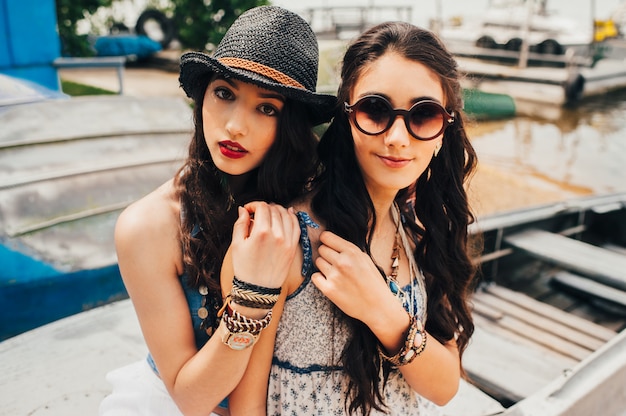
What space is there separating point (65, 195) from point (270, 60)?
2.51 metres

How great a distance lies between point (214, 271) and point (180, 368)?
28cm

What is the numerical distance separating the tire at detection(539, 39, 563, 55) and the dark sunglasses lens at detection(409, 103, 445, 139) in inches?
908

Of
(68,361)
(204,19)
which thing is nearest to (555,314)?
(68,361)

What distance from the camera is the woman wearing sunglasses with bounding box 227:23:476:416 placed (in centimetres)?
141

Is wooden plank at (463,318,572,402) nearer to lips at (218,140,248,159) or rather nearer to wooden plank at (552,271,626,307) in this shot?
wooden plank at (552,271,626,307)

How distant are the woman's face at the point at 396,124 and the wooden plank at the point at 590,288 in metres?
3.50

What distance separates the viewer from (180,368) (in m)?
1.47

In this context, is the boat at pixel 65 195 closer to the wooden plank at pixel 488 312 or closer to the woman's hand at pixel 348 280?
the woman's hand at pixel 348 280

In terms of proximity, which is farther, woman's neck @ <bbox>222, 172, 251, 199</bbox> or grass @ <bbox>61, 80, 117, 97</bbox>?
grass @ <bbox>61, 80, 117, 97</bbox>

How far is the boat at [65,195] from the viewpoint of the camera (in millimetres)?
3090

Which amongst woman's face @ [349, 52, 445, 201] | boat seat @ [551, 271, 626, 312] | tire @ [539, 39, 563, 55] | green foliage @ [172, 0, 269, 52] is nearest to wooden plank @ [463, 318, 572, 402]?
boat seat @ [551, 271, 626, 312]

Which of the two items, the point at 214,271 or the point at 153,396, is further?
the point at 153,396

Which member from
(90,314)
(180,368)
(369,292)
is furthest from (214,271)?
(90,314)

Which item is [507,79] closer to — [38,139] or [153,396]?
[38,139]
